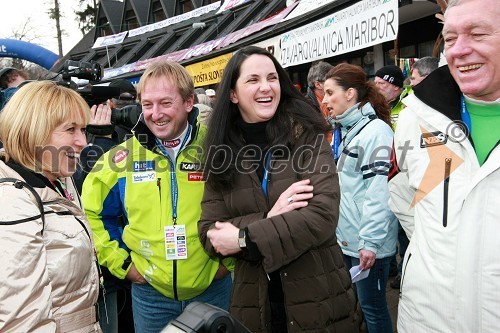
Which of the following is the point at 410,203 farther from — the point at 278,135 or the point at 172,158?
the point at 172,158

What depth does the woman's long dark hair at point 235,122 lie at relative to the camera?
2.25 m

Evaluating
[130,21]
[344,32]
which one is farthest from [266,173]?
[130,21]

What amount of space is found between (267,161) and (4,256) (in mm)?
1218

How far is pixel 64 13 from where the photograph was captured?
3962 centimetres

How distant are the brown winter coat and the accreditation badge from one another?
0.88 feet

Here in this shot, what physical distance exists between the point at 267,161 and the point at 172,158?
2.16 ft

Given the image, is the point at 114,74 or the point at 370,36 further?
the point at 114,74

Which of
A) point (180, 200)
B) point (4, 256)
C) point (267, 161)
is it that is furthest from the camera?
point (180, 200)

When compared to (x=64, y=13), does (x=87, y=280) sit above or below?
below

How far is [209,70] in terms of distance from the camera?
14.4 metres

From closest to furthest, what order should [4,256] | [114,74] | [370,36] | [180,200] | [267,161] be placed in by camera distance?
[4,256], [267,161], [180,200], [370,36], [114,74]

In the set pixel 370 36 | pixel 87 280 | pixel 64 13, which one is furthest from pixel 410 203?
pixel 64 13

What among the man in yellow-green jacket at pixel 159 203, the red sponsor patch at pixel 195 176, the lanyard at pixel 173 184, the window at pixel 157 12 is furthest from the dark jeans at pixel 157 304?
the window at pixel 157 12

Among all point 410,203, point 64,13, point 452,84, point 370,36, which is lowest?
point 410,203
